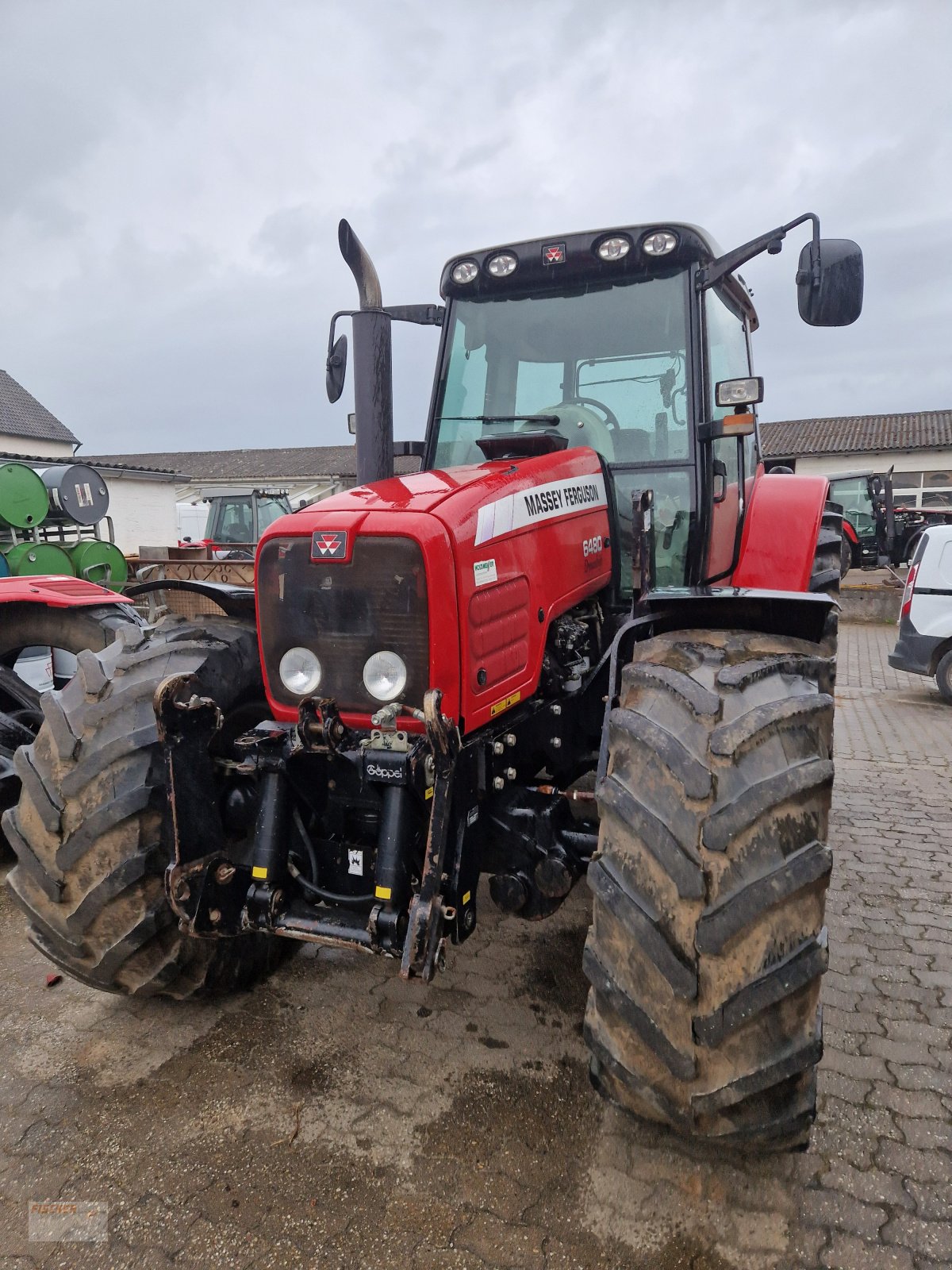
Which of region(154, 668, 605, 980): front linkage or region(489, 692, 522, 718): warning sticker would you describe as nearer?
region(154, 668, 605, 980): front linkage

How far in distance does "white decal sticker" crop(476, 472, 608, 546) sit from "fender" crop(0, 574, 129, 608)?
2627 millimetres

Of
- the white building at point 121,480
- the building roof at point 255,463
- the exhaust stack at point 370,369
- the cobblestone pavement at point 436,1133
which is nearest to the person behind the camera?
the cobblestone pavement at point 436,1133

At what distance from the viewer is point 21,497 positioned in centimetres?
970

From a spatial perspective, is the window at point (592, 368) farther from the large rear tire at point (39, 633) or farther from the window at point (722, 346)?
the large rear tire at point (39, 633)


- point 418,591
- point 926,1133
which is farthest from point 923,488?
point 418,591

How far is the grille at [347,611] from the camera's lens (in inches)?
88.8

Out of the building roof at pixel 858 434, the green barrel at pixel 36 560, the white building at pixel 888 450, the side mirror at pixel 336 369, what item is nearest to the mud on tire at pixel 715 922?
the side mirror at pixel 336 369

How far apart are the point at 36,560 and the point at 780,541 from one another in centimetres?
834

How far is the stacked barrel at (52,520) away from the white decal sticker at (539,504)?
747 cm

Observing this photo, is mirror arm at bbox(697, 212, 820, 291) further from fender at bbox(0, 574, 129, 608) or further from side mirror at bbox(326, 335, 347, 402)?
fender at bbox(0, 574, 129, 608)

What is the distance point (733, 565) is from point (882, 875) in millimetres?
1657

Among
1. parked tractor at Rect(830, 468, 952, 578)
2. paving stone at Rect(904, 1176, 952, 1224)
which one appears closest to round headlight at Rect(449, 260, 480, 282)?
paving stone at Rect(904, 1176, 952, 1224)

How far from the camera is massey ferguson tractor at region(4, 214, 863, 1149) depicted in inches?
71.0

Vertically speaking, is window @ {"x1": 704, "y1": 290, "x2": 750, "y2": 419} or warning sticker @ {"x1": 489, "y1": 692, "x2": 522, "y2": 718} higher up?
window @ {"x1": 704, "y1": 290, "x2": 750, "y2": 419}
